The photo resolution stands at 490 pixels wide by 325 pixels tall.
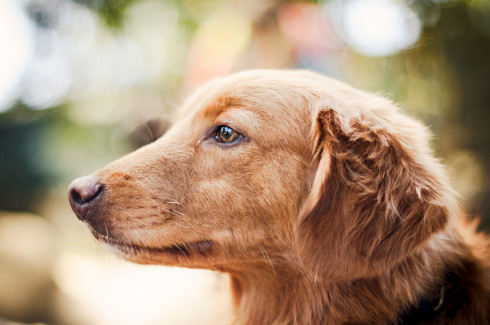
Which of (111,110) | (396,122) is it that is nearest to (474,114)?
(396,122)

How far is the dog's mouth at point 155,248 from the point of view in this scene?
205cm

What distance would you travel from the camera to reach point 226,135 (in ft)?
7.33

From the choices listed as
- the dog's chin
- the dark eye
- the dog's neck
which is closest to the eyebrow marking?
the dark eye

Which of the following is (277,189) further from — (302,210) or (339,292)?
(339,292)

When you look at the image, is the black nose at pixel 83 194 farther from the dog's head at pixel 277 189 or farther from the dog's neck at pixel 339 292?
the dog's neck at pixel 339 292

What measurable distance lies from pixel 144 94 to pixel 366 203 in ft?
27.5

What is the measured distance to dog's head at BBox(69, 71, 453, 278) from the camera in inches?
73.5

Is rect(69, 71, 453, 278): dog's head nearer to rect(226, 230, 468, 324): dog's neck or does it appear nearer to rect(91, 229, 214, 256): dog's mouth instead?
rect(91, 229, 214, 256): dog's mouth

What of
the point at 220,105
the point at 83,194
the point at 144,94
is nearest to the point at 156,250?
the point at 83,194

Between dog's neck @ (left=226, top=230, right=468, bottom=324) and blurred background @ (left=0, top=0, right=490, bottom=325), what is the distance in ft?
2.85

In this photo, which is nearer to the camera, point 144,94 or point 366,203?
point 366,203

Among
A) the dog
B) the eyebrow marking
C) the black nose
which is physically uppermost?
the eyebrow marking

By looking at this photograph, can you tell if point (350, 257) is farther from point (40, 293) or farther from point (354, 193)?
point (40, 293)

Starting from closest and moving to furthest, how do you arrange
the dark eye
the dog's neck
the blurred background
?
1. the dog's neck
2. the dark eye
3. the blurred background
